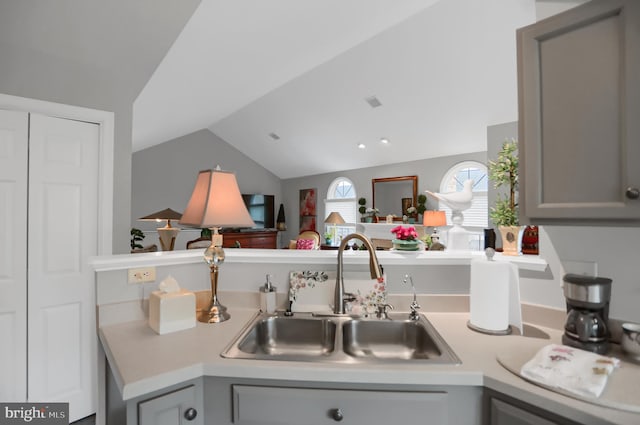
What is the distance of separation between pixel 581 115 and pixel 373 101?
4186 mm

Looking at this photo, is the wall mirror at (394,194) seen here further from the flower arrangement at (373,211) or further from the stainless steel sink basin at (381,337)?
the stainless steel sink basin at (381,337)

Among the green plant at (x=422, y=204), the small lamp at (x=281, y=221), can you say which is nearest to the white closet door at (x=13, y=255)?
the green plant at (x=422, y=204)

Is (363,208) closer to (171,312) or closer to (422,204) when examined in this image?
(422,204)

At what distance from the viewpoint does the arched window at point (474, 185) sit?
5.44 meters

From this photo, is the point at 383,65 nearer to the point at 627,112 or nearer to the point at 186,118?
the point at 186,118

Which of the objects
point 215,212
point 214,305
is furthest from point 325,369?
point 215,212

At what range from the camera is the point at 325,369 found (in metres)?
1.02

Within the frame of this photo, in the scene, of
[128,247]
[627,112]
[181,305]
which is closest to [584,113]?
[627,112]

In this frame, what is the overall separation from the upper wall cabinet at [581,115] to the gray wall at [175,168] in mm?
6992

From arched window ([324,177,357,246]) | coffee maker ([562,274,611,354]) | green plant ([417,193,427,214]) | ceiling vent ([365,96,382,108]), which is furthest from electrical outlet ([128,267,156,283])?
arched window ([324,177,357,246])

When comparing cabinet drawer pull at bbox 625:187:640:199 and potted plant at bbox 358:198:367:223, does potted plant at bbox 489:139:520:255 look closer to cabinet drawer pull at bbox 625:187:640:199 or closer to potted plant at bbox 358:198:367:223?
cabinet drawer pull at bbox 625:187:640:199

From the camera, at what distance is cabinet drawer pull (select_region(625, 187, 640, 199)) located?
0.94m

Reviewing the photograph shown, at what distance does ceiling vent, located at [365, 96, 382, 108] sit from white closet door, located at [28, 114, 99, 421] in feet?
12.0

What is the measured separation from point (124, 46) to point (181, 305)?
197cm
